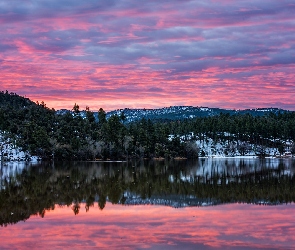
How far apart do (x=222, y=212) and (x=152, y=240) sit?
1027 centimetres

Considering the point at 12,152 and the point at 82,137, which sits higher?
the point at 82,137

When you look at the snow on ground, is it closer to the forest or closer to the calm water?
the forest

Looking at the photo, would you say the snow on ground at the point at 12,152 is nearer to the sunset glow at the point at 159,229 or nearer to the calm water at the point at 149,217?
the calm water at the point at 149,217

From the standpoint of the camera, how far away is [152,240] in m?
22.7

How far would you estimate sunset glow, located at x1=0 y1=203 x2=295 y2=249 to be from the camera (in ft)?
72.3

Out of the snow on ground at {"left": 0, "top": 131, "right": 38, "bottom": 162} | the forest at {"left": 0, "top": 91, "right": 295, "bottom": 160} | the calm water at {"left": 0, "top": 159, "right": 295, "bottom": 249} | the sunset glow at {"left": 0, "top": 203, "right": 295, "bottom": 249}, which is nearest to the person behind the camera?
the sunset glow at {"left": 0, "top": 203, "right": 295, "bottom": 249}

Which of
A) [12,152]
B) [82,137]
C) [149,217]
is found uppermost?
[82,137]

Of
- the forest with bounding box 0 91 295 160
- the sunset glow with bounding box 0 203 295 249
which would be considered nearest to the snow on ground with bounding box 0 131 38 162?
the forest with bounding box 0 91 295 160

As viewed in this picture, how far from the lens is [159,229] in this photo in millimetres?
25766

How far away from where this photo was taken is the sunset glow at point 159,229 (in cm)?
2202

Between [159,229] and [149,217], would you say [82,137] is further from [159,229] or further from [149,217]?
[159,229]

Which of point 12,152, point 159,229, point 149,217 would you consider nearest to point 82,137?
point 12,152

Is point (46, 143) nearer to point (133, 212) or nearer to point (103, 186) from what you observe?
point (103, 186)

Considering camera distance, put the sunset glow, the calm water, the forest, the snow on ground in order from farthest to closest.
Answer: the forest < the snow on ground < the calm water < the sunset glow
